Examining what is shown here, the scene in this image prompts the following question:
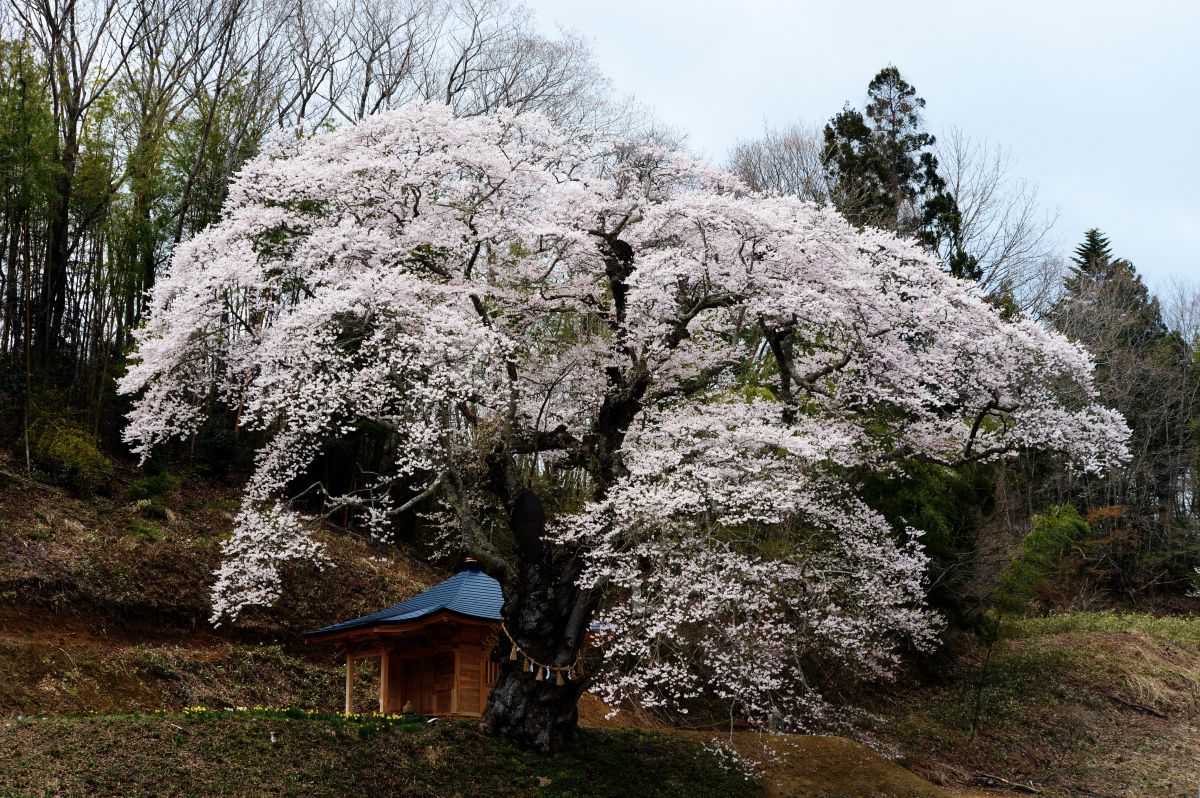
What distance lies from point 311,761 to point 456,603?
9.00 ft

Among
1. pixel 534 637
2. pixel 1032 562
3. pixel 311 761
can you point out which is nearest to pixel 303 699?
pixel 311 761

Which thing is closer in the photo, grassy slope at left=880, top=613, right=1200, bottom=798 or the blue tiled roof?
the blue tiled roof

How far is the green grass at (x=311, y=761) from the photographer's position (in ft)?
24.5

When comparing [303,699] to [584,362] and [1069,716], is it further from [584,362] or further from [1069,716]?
[1069,716]

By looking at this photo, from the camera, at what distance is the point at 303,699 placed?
12.7 metres

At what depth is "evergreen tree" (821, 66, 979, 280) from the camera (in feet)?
67.3

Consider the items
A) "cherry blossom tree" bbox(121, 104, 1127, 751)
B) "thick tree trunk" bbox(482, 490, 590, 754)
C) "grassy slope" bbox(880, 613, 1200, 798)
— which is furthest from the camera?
"grassy slope" bbox(880, 613, 1200, 798)

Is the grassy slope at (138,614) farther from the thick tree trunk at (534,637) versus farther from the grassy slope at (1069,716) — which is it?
the grassy slope at (1069,716)

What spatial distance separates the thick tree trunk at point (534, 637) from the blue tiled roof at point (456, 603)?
1.08 meters

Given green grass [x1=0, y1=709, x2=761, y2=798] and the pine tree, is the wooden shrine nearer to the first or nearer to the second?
green grass [x1=0, y1=709, x2=761, y2=798]

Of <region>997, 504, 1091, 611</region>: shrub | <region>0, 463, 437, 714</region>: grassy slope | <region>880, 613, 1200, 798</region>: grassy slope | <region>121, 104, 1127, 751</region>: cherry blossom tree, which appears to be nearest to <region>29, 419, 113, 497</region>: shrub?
<region>0, 463, 437, 714</region>: grassy slope

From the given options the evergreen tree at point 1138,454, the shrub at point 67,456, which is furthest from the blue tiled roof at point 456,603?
the evergreen tree at point 1138,454

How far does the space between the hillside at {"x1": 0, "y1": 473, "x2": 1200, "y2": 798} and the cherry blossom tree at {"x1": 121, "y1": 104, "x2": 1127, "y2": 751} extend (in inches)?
49.8

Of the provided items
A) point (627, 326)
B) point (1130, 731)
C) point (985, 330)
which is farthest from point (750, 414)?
point (1130, 731)
